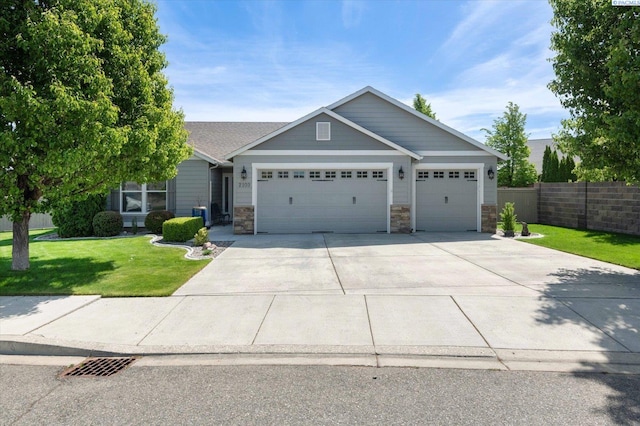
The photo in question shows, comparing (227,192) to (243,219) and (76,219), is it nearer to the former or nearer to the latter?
(243,219)

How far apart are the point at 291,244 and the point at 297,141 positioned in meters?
4.42

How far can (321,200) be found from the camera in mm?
15586

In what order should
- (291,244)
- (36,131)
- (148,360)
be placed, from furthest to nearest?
(291,244), (36,131), (148,360)

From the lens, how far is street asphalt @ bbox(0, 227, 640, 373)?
4.54m

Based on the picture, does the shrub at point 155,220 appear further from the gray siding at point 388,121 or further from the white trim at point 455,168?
the white trim at point 455,168

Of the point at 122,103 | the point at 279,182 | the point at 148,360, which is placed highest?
the point at 122,103

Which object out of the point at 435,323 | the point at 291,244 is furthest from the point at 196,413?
the point at 291,244

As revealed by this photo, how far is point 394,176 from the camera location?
50.8 feet

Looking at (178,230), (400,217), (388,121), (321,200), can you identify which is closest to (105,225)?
(178,230)

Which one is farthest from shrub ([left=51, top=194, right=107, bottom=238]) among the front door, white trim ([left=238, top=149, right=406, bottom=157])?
white trim ([left=238, top=149, right=406, bottom=157])

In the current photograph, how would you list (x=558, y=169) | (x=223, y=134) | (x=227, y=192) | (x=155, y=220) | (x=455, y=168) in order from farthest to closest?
1. (x=558, y=169)
2. (x=223, y=134)
3. (x=227, y=192)
4. (x=455, y=168)
5. (x=155, y=220)

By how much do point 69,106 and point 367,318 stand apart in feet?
18.3

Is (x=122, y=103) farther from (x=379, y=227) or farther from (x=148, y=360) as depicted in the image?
(x=379, y=227)

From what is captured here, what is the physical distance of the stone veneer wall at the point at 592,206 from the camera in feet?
50.1
